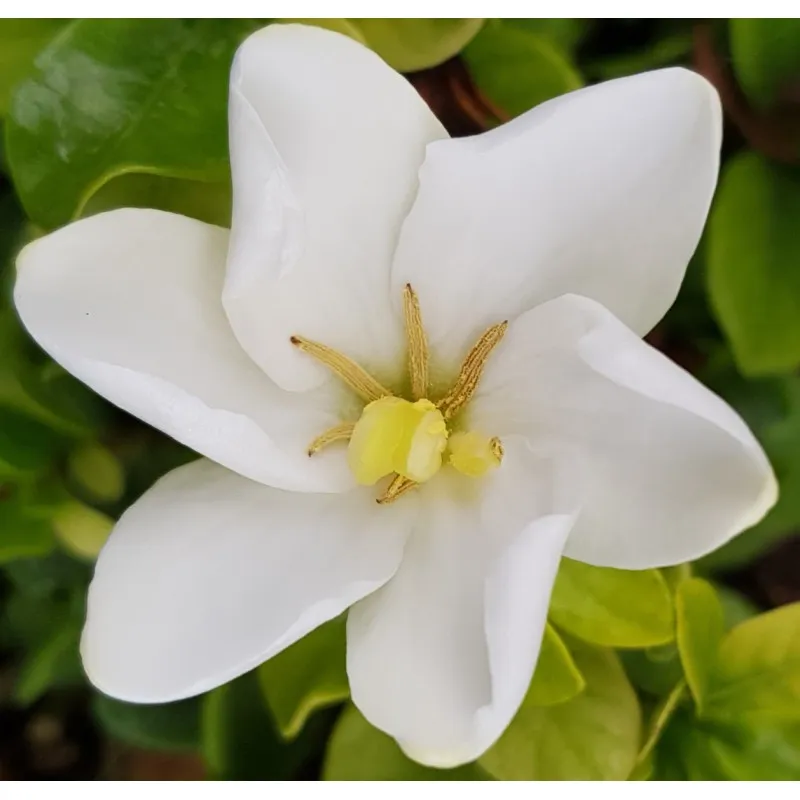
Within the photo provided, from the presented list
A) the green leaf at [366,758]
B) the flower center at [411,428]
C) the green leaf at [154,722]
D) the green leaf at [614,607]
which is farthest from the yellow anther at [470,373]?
the green leaf at [154,722]

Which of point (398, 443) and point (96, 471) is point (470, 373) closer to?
point (398, 443)

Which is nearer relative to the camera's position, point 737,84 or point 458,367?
point 458,367

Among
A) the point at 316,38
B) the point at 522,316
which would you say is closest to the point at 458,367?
the point at 522,316

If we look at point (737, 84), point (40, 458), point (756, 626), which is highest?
point (737, 84)

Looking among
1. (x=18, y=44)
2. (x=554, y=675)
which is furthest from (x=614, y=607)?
(x=18, y=44)

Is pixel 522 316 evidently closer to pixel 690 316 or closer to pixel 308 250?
pixel 308 250

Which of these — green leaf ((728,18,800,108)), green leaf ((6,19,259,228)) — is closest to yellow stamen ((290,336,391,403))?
green leaf ((6,19,259,228))

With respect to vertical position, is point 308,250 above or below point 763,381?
above
